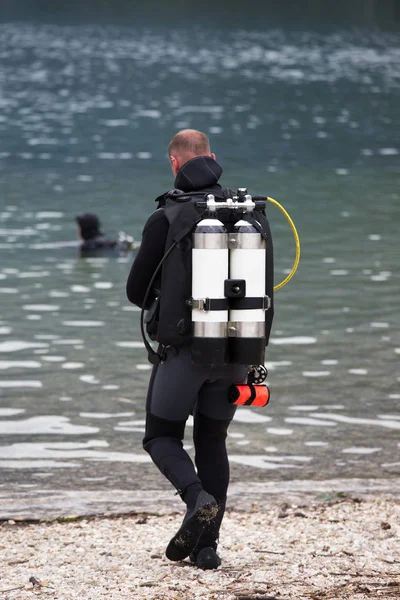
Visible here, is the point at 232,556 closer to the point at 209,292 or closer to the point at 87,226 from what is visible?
the point at 209,292

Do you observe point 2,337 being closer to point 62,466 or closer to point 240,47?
point 62,466

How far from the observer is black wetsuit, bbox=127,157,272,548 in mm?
5848

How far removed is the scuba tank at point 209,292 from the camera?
5562 mm

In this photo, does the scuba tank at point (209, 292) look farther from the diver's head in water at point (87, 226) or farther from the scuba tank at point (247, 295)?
the diver's head in water at point (87, 226)

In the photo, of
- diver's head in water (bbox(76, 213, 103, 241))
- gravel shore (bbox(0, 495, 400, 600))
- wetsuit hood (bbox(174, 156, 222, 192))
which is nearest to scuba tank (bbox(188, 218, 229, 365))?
wetsuit hood (bbox(174, 156, 222, 192))

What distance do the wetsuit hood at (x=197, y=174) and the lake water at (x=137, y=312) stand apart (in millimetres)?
3355

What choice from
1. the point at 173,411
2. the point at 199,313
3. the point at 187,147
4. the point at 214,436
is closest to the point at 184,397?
the point at 173,411

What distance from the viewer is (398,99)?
67.6 meters

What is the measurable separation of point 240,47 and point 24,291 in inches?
3218

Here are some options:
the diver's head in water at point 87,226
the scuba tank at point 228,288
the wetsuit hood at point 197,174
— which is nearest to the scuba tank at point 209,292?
the scuba tank at point 228,288

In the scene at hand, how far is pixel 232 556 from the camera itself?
640 cm

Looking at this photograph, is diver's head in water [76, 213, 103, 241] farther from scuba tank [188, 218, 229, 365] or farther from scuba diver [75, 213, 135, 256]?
scuba tank [188, 218, 229, 365]

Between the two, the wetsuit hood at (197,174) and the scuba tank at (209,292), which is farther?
the wetsuit hood at (197,174)

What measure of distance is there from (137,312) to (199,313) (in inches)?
405
